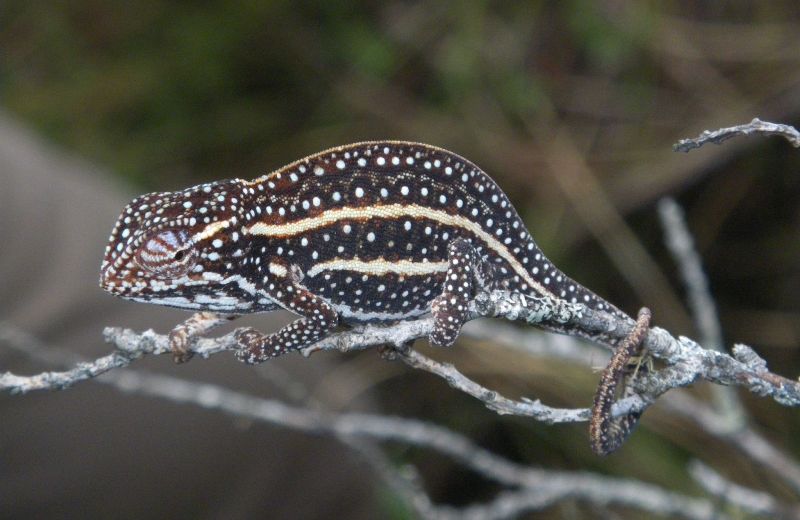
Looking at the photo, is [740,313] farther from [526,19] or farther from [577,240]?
[526,19]

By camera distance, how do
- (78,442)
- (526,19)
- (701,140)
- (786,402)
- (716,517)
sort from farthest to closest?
(526,19) < (78,442) < (716,517) < (786,402) < (701,140)

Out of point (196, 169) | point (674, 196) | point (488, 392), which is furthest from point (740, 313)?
point (488, 392)

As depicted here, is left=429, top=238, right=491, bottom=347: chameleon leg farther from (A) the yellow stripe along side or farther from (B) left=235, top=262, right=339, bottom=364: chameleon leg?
(B) left=235, top=262, right=339, bottom=364: chameleon leg

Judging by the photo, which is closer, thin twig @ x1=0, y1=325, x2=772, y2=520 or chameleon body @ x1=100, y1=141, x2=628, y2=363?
chameleon body @ x1=100, y1=141, x2=628, y2=363

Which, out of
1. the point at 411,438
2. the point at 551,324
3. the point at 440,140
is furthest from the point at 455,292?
the point at 440,140

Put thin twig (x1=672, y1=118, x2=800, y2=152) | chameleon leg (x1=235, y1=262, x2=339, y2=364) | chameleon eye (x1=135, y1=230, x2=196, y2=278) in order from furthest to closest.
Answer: chameleon leg (x1=235, y1=262, x2=339, y2=364) < chameleon eye (x1=135, y1=230, x2=196, y2=278) < thin twig (x1=672, y1=118, x2=800, y2=152)

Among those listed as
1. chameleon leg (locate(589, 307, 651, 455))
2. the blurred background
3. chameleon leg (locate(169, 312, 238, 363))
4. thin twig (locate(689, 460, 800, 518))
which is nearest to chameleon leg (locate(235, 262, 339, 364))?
chameleon leg (locate(169, 312, 238, 363))
